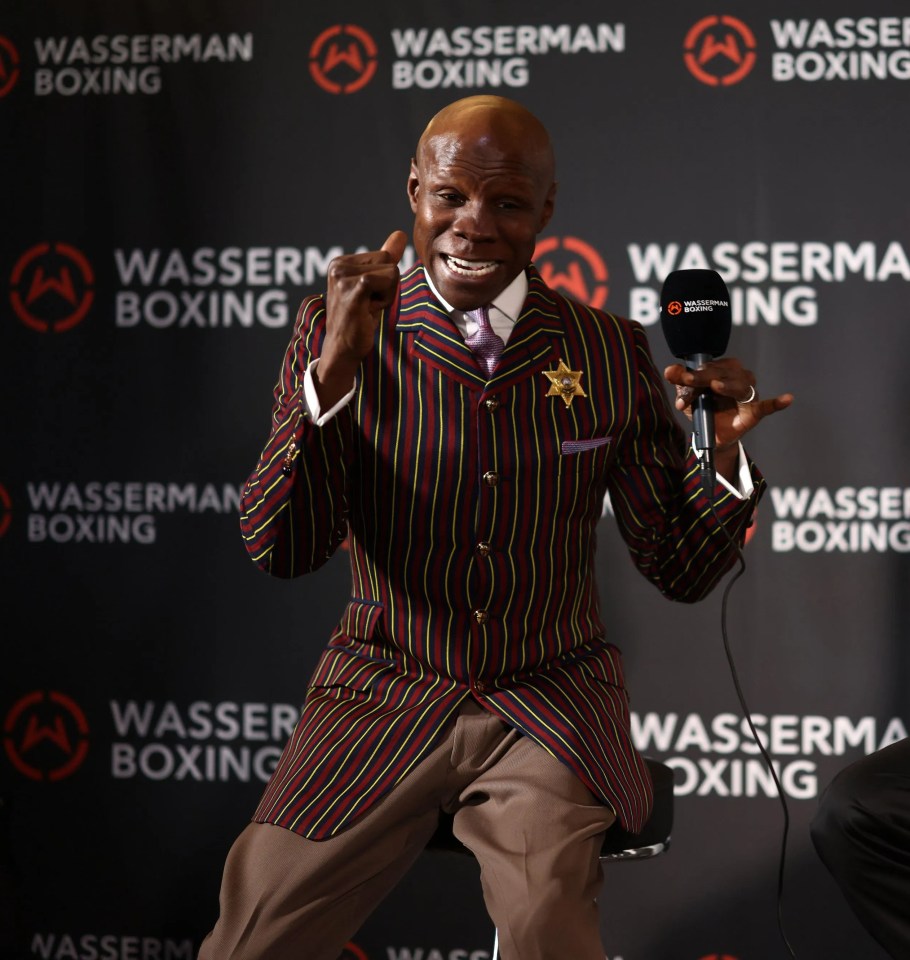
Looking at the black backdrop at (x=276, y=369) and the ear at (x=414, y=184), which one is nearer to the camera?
the ear at (x=414, y=184)

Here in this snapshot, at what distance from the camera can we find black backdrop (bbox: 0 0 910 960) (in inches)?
108

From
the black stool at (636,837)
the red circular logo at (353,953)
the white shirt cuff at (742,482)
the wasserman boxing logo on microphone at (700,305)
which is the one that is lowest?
the red circular logo at (353,953)

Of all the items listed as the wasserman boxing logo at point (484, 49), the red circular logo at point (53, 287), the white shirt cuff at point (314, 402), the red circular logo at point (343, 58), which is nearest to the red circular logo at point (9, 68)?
the red circular logo at point (53, 287)

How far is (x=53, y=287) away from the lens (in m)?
2.93

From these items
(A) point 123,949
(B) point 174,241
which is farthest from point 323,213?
(A) point 123,949

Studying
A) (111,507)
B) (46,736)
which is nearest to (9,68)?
(111,507)

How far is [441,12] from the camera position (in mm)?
2818

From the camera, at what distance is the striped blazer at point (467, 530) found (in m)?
1.75

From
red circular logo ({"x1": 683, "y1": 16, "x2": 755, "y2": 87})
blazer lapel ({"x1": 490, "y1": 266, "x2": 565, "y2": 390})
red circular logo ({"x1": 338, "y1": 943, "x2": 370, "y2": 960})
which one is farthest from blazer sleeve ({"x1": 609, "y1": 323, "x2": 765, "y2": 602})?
red circular logo ({"x1": 338, "y1": 943, "x2": 370, "y2": 960})

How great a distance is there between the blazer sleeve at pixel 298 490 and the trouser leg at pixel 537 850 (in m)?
0.44

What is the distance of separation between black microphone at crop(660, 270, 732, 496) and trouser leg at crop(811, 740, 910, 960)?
0.74 m

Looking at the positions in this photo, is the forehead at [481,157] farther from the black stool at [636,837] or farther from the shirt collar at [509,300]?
the black stool at [636,837]

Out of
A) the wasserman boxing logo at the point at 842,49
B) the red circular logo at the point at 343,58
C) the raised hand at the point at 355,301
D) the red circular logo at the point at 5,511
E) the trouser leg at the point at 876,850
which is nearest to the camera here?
the raised hand at the point at 355,301

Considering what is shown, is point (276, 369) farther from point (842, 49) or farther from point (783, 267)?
point (842, 49)
